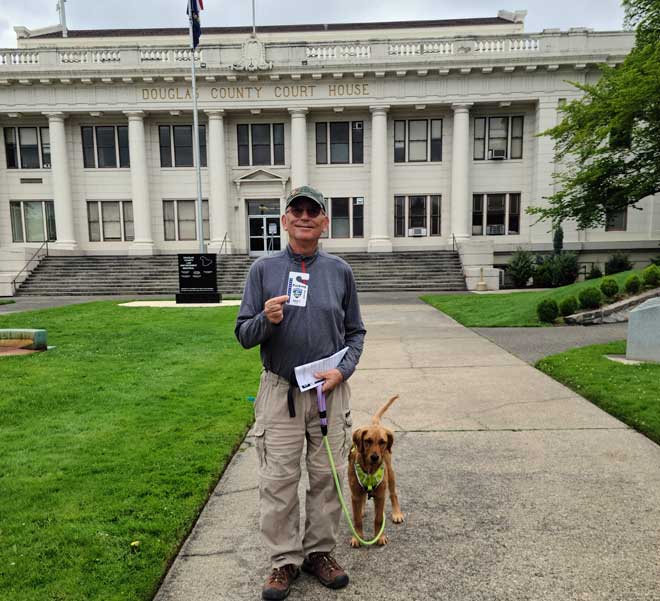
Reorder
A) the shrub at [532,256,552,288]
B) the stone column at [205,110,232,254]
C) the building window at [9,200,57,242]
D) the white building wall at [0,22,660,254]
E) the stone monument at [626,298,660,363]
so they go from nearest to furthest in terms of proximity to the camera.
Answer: the stone monument at [626,298,660,363] → the shrub at [532,256,552,288] → the white building wall at [0,22,660,254] → the stone column at [205,110,232,254] → the building window at [9,200,57,242]

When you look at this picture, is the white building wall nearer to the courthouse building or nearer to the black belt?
the courthouse building

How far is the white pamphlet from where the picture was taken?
2.84 meters

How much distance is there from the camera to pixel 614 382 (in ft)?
22.4

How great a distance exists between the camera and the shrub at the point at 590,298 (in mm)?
12539

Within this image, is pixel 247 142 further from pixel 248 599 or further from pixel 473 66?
pixel 248 599

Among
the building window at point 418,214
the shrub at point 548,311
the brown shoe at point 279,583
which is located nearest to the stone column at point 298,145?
the building window at point 418,214

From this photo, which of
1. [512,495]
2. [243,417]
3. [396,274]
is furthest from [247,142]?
[512,495]

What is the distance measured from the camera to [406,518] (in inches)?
142

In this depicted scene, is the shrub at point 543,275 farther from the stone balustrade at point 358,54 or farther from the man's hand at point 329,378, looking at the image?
the man's hand at point 329,378

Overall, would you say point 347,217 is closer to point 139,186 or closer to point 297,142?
point 297,142

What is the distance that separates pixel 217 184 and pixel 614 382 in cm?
2784

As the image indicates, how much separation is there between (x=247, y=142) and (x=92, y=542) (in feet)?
103

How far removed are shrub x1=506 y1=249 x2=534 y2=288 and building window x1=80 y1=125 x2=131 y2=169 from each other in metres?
23.7

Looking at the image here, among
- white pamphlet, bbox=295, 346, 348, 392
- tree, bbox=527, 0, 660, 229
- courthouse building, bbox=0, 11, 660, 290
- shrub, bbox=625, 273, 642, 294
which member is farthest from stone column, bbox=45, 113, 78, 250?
white pamphlet, bbox=295, 346, 348, 392
